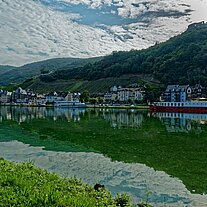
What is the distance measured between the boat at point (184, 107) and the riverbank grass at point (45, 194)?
89376 mm

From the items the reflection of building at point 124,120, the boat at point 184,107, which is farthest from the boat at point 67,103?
the reflection of building at point 124,120

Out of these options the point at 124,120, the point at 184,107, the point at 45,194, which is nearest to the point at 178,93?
the point at 184,107

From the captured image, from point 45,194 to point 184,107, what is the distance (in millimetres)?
97528

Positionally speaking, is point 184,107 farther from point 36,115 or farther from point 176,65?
point 176,65

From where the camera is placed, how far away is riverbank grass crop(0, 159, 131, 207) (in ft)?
29.2

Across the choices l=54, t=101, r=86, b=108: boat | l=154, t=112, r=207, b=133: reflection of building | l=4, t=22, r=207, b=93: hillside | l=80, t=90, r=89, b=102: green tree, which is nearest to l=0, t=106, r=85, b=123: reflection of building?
l=154, t=112, r=207, b=133: reflection of building

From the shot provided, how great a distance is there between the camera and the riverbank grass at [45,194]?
8.90 metres

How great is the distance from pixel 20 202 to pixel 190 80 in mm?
143384

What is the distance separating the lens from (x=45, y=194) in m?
9.52

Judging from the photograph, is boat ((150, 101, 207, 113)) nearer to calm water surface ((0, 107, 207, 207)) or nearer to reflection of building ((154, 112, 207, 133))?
reflection of building ((154, 112, 207, 133))

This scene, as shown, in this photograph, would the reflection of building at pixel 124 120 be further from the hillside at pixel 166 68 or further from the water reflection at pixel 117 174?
the hillside at pixel 166 68

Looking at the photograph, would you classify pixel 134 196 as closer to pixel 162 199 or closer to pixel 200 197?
pixel 162 199

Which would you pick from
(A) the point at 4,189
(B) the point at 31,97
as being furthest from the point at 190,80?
(A) the point at 4,189

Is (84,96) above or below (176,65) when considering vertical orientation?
below
